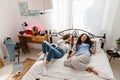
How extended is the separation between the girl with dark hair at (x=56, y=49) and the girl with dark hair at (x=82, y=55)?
0.18 m

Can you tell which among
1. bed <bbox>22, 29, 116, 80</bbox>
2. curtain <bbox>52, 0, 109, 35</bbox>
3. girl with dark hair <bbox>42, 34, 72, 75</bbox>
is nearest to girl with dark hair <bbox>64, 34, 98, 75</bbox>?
bed <bbox>22, 29, 116, 80</bbox>

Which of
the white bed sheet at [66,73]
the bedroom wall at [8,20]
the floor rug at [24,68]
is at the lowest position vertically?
the floor rug at [24,68]

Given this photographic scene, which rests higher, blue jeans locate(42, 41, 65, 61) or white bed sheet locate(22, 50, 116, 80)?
blue jeans locate(42, 41, 65, 61)

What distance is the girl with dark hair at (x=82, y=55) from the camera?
2045 mm

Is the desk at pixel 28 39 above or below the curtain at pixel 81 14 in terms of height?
below

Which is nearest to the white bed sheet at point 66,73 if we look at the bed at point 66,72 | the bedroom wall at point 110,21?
the bed at point 66,72

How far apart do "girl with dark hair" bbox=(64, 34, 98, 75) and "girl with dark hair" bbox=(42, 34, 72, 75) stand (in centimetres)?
18

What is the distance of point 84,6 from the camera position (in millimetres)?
2756

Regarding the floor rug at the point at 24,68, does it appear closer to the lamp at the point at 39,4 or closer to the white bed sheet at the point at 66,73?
the white bed sheet at the point at 66,73

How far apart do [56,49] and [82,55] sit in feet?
1.84

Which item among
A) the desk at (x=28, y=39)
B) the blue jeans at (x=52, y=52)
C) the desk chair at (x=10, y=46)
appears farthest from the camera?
the desk at (x=28, y=39)

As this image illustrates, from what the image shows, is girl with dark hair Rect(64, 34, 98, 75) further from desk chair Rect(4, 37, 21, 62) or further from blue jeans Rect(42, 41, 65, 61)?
desk chair Rect(4, 37, 21, 62)

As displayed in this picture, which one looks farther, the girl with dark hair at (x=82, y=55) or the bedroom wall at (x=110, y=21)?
the bedroom wall at (x=110, y=21)

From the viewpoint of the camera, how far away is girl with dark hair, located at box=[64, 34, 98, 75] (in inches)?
80.5
